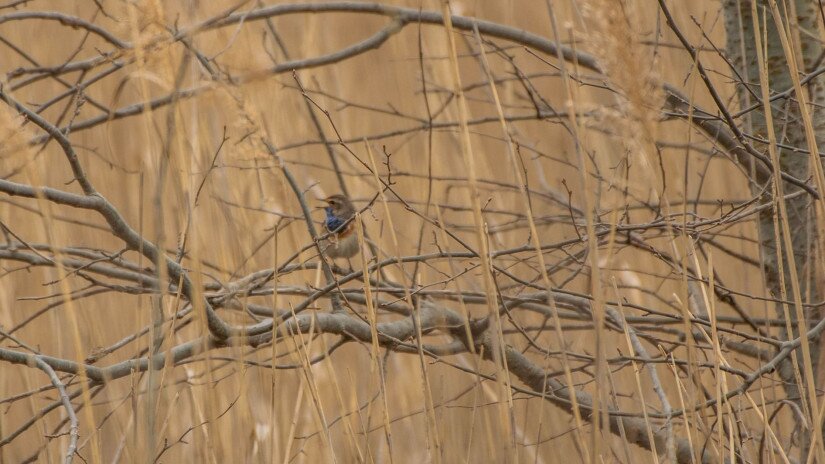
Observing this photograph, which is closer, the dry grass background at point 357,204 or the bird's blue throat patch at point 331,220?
the dry grass background at point 357,204

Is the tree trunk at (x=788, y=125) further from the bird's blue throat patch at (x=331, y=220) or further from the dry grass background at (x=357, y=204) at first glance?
the bird's blue throat patch at (x=331, y=220)

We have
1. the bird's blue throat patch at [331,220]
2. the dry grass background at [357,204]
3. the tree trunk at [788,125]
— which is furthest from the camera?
the bird's blue throat patch at [331,220]

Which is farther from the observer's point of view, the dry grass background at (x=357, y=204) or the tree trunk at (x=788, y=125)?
the tree trunk at (x=788, y=125)

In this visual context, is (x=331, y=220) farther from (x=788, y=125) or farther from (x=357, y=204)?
(x=788, y=125)

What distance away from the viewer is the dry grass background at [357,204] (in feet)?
4.54

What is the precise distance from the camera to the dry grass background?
1384 mm

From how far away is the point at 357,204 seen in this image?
356 cm

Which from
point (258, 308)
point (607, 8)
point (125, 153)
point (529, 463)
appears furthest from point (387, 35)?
point (125, 153)

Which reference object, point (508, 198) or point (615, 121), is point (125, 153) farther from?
point (615, 121)

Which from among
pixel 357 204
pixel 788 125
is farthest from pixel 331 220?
pixel 788 125

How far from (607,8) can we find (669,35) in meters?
2.17

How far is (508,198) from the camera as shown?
10.4 feet

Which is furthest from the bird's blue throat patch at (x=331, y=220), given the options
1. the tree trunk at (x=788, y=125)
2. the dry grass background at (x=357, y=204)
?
the tree trunk at (x=788, y=125)

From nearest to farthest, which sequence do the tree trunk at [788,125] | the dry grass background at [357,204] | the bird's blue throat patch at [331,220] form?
the dry grass background at [357,204] → the tree trunk at [788,125] → the bird's blue throat patch at [331,220]
